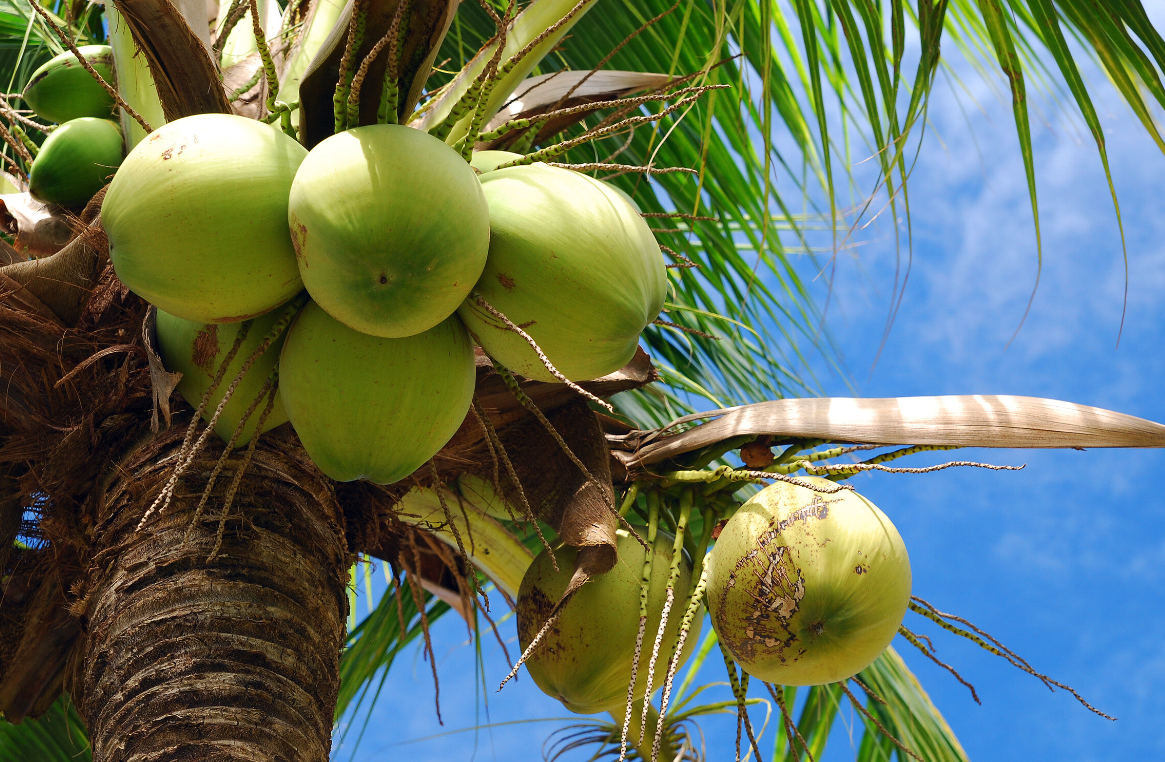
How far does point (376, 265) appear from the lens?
118cm

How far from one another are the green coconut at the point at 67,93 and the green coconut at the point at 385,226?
1.14 metres

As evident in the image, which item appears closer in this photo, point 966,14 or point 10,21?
point 966,14

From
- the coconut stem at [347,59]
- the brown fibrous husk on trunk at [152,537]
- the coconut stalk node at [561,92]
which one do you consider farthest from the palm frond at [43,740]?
the coconut stem at [347,59]

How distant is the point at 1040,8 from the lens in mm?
1825

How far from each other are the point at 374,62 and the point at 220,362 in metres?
0.49

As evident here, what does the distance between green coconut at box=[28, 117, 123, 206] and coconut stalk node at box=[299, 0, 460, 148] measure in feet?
2.15

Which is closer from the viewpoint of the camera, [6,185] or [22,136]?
[22,136]

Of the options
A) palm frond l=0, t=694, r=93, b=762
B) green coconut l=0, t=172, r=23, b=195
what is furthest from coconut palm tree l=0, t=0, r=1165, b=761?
palm frond l=0, t=694, r=93, b=762

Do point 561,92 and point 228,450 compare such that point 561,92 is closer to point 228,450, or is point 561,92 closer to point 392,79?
point 392,79

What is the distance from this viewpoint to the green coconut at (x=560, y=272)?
1287 mm

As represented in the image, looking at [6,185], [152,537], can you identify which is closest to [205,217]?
[152,537]

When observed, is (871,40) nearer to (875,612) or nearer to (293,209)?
(875,612)

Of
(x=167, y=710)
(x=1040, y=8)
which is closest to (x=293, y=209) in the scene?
(x=167, y=710)

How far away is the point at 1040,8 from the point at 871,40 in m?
0.30
